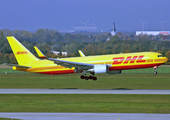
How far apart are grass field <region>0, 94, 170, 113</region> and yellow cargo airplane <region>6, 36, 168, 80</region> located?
8740mm

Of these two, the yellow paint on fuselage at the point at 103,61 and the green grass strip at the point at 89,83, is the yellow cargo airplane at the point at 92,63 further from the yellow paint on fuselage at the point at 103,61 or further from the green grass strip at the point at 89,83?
the green grass strip at the point at 89,83

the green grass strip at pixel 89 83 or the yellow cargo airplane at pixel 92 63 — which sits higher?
the yellow cargo airplane at pixel 92 63

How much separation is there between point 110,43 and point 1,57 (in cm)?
6056

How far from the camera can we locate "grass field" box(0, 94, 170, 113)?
3119 centimetres

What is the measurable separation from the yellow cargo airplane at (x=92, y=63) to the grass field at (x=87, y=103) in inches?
Result: 344

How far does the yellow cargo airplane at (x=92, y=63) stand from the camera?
4925 centimetres

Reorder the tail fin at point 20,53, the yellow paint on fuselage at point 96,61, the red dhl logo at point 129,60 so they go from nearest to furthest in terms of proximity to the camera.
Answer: the red dhl logo at point 129,60, the yellow paint on fuselage at point 96,61, the tail fin at point 20,53

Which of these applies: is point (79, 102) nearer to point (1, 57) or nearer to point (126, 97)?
point (126, 97)

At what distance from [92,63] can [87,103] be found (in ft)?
53.1
